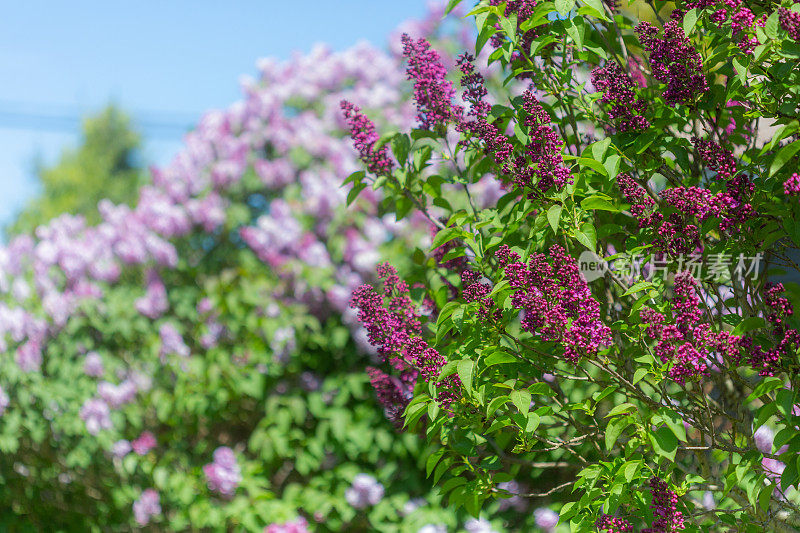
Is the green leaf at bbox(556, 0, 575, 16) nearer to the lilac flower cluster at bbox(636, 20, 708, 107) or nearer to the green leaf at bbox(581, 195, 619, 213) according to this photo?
the lilac flower cluster at bbox(636, 20, 708, 107)

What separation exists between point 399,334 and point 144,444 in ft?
11.4

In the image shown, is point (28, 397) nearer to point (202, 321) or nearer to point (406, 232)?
point (202, 321)

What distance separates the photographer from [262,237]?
4.66m

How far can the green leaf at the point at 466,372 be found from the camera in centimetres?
163

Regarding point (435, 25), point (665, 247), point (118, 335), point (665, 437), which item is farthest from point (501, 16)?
point (435, 25)

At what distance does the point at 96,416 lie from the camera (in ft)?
15.7

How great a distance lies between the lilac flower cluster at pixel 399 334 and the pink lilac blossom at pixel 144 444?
10.6 feet

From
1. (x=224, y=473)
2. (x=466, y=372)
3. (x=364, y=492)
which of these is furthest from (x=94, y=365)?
(x=466, y=372)

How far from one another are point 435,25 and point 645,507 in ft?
17.1

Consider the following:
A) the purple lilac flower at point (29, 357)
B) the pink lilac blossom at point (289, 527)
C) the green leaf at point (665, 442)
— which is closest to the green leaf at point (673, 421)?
the green leaf at point (665, 442)

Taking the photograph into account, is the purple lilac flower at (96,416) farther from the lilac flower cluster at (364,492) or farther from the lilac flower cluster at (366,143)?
the lilac flower cluster at (366,143)

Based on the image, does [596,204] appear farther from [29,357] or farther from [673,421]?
[29,357]

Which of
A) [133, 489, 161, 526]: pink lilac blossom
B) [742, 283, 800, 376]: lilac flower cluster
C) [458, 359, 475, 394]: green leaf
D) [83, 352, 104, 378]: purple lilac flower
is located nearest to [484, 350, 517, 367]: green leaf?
[458, 359, 475, 394]: green leaf

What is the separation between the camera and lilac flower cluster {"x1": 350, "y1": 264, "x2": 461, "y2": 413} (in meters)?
1.80
